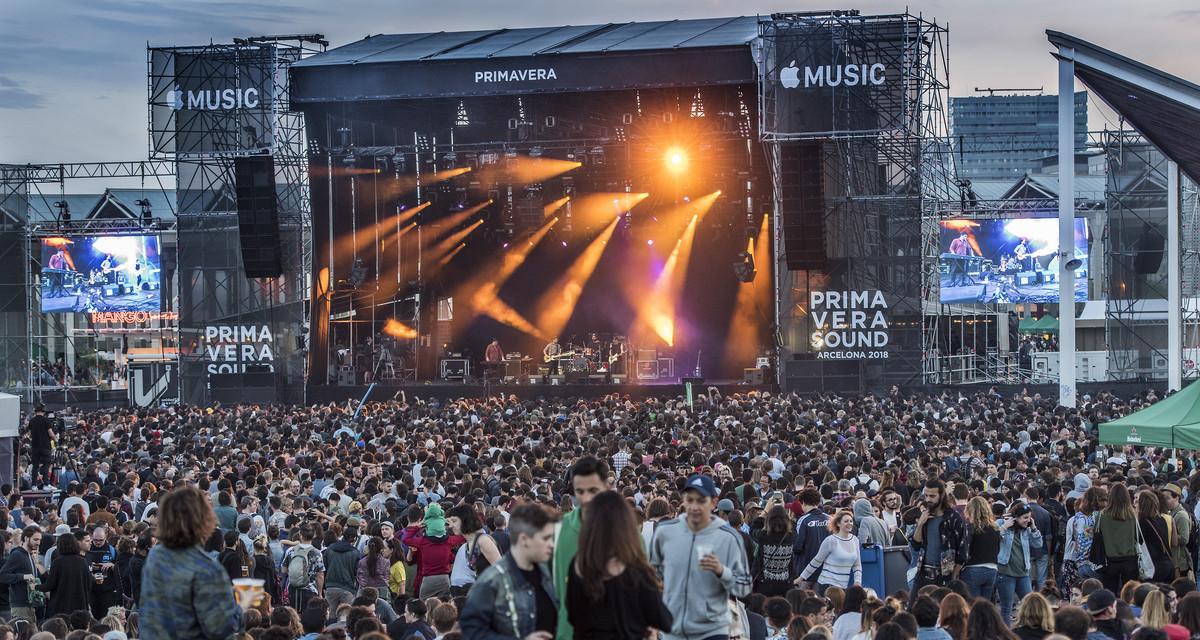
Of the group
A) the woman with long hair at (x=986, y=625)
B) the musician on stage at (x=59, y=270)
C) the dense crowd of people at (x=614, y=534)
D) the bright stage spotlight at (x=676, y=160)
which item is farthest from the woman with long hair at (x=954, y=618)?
the musician on stage at (x=59, y=270)

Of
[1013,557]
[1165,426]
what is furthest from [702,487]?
[1165,426]

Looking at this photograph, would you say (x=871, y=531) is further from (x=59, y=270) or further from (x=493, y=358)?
(x=59, y=270)

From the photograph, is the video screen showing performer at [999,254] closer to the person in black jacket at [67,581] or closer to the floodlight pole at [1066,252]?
the floodlight pole at [1066,252]

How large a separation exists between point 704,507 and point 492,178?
27.4m

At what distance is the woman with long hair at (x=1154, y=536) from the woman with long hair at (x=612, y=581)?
6.43 m

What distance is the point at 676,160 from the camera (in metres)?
32.0

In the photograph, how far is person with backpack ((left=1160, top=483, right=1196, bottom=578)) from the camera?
10.9m

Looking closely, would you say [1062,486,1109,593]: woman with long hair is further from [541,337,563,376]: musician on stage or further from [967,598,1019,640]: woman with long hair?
[541,337,563,376]: musician on stage

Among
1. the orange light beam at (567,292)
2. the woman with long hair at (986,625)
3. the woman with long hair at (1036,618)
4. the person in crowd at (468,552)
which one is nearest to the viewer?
the woman with long hair at (986,625)

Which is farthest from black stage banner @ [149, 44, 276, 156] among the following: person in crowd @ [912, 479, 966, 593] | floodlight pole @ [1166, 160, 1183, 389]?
person in crowd @ [912, 479, 966, 593]

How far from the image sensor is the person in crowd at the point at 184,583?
17.6 feet

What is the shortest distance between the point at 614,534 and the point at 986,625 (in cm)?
241

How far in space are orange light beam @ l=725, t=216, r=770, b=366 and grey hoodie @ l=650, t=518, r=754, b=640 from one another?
2852 centimetres

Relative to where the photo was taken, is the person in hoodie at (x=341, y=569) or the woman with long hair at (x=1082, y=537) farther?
the woman with long hair at (x=1082, y=537)
